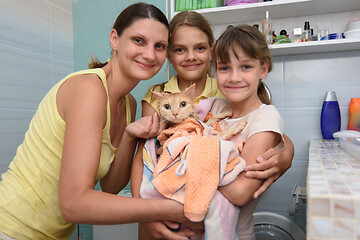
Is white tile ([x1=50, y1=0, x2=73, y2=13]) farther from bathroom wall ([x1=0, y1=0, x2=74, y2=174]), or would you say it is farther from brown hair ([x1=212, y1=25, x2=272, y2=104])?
brown hair ([x1=212, y1=25, x2=272, y2=104])

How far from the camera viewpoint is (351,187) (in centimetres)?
40

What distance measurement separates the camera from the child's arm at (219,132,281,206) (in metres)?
0.80

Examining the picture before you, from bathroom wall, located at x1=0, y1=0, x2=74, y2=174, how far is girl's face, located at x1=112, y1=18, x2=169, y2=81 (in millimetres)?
823

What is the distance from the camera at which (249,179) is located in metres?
0.81

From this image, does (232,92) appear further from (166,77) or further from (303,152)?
(303,152)

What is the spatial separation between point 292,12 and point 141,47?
1.09 meters

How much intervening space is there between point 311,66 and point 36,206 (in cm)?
163

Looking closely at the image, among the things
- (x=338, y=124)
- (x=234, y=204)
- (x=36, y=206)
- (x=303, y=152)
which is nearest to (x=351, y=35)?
(x=338, y=124)

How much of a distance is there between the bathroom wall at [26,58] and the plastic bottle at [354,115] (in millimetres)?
1838

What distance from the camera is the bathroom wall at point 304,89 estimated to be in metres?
1.66

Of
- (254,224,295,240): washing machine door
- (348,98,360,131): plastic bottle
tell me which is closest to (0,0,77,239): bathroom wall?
(254,224,295,240): washing machine door

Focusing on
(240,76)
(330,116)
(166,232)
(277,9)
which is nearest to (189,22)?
(240,76)

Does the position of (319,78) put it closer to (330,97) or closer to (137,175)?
(330,97)

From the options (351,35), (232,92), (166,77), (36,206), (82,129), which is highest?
(351,35)
